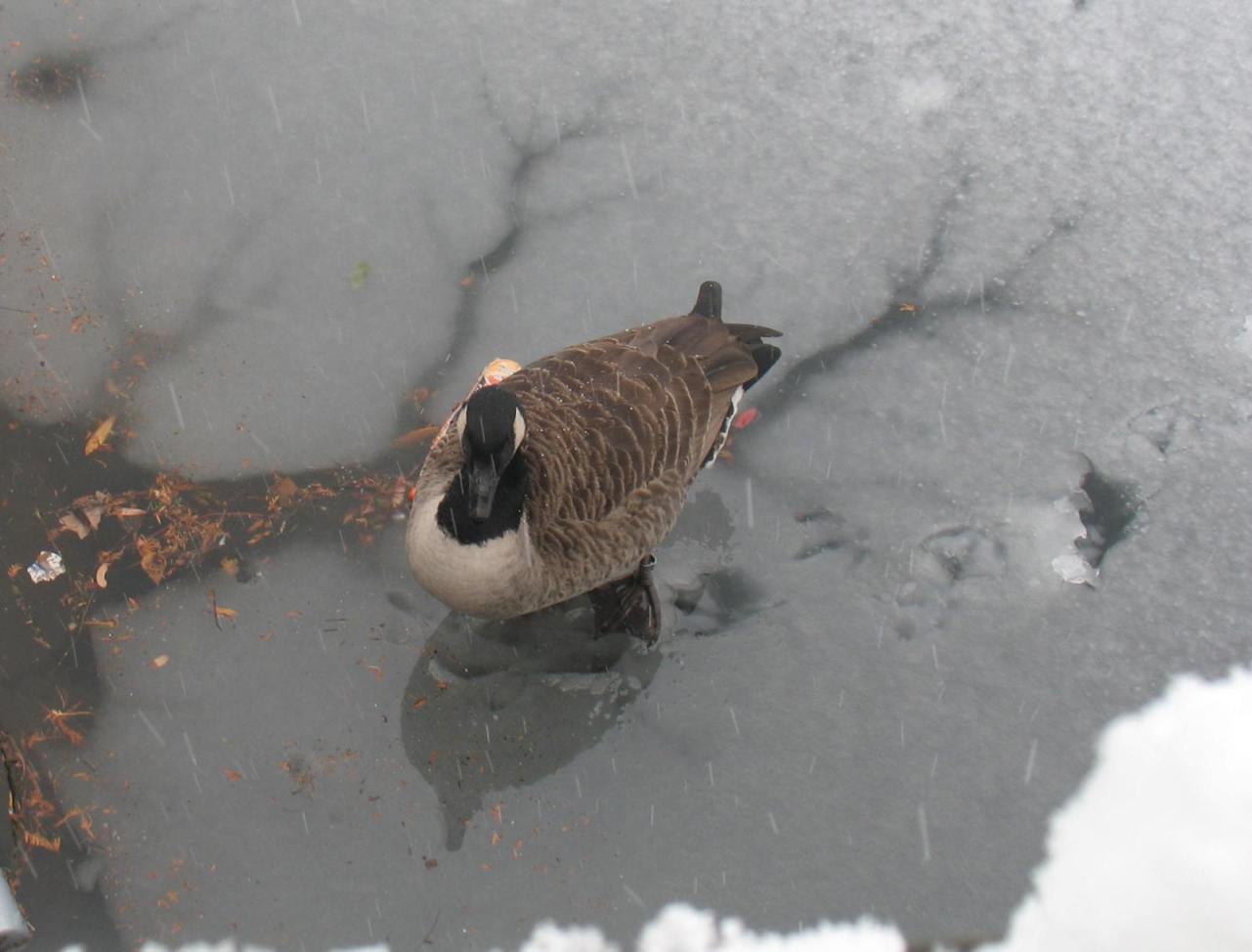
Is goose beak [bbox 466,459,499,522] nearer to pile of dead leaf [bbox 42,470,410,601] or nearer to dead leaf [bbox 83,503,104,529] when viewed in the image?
pile of dead leaf [bbox 42,470,410,601]

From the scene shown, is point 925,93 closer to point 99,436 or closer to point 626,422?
point 626,422

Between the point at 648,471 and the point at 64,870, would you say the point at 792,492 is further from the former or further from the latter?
the point at 64,870

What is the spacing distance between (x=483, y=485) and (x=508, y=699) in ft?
2.54

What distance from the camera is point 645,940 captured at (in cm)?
262

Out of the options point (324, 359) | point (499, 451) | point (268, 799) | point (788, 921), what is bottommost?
point (788, 921)

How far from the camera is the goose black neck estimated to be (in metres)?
2.52

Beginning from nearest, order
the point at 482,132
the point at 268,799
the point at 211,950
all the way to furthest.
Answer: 1. the point at 211,950
2. the point at 268,799
3. the point at 482,132

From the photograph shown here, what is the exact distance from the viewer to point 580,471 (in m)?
2.71

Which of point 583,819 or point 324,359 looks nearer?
point 583,819

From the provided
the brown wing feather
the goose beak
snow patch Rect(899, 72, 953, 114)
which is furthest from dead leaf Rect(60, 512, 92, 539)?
snow patch Rect(899, 72, 953, 114)

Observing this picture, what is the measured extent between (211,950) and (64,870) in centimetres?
40

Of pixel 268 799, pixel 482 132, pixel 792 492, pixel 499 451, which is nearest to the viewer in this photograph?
pixel 499 451

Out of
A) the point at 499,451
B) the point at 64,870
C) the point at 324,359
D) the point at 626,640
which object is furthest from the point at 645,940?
the point at 324,359

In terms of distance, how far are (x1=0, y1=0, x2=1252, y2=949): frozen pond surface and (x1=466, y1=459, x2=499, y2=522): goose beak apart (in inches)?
28.2
